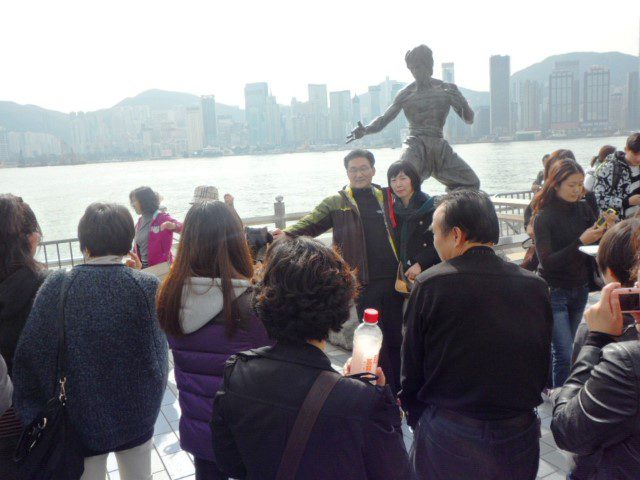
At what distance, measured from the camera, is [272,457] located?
132cm

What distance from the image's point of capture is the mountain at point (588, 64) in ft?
251

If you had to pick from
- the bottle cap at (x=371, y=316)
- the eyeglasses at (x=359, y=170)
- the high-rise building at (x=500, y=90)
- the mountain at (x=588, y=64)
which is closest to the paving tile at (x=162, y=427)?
the eyeglasses at (x=359, y=170)

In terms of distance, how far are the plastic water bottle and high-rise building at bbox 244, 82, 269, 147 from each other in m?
64.5

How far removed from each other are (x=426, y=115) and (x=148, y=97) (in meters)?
110

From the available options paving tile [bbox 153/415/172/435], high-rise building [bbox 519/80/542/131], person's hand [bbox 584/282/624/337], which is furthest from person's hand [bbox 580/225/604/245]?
high-rise building [bbox 519/80/542/131]

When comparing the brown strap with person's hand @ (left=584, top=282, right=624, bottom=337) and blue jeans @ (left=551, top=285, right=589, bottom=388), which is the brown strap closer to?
person's hand @ (left=584, top=282, right=624, bottom=337)

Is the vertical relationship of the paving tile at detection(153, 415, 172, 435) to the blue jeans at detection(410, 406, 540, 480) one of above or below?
below

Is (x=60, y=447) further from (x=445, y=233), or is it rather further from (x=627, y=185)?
(x=627, y=185)

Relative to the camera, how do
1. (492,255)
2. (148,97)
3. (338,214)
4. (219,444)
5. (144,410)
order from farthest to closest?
(148,97)
(338,214)
(144,410)
(492,255)
(219,444)

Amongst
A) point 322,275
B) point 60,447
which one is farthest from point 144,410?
point 322,275

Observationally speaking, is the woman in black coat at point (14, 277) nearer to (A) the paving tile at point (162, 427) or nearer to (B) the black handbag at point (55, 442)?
(B) the black handbag at point (55, 442)

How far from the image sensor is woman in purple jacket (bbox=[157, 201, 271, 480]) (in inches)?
76.0

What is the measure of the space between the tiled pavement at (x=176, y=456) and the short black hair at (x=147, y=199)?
1.74 metres

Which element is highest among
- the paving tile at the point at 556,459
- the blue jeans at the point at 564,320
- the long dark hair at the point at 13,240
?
the long dark hair at the point at 13,240
